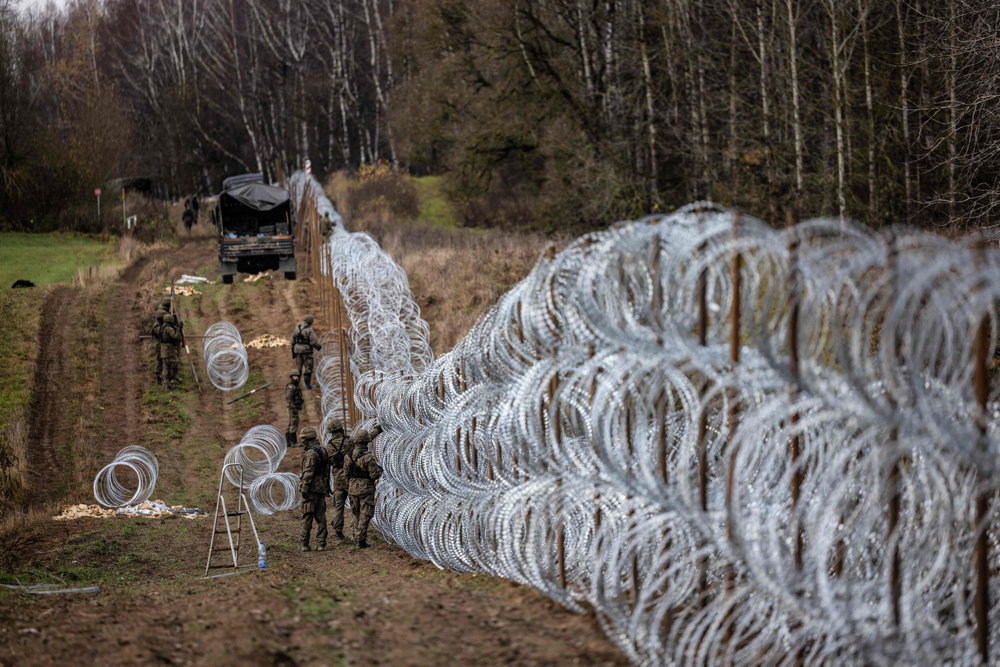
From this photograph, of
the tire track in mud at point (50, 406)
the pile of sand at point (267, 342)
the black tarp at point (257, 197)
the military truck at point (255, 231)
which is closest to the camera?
the tire track in mud at point (50, 406)

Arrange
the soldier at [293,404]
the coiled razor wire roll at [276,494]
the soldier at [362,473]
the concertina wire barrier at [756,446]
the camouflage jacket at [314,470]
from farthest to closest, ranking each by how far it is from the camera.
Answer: the soldier at [293,404] → the coiled razor wire roll at [276,494] → the camouflage jacket at [314,470] → the soldier at [362,473] → the concertina wire barrier at [756,446]

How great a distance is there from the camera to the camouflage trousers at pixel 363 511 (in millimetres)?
11555

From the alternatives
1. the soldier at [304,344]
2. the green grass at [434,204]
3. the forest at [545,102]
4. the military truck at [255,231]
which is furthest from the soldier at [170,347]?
the green grass at [434,204]

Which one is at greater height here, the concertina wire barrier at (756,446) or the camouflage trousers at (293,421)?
the concertina wire barrier at (756,446)

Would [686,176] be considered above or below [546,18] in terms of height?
below

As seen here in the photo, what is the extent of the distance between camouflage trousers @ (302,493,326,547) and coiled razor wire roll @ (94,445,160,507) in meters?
3.04

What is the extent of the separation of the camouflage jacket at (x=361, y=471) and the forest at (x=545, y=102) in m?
8.59

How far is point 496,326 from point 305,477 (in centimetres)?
487

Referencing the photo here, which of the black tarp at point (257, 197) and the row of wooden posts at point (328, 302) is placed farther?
the black tarp at point (257, 197)

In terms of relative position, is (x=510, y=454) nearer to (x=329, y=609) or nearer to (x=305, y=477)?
(x=329, y=609)

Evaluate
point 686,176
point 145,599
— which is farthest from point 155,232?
point 145,599

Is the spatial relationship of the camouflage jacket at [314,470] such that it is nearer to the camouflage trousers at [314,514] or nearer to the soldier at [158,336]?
the camouflage trousers at [314,514]

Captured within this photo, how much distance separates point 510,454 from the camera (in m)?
7.76

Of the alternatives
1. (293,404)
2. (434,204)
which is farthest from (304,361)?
(434,204)
